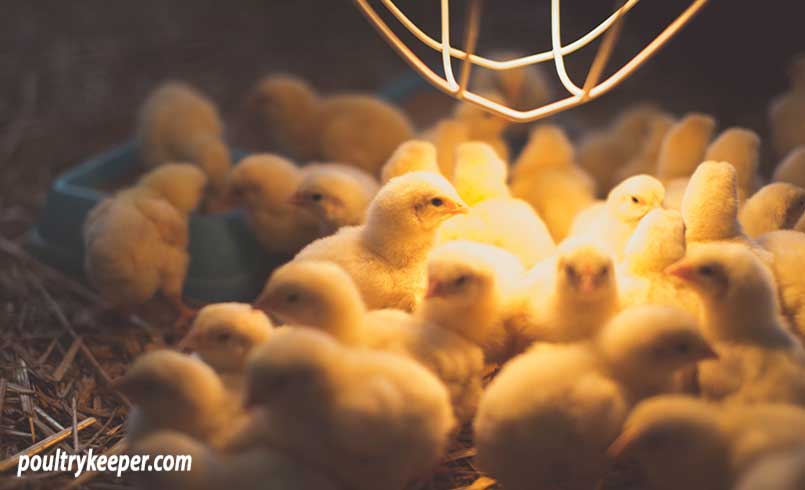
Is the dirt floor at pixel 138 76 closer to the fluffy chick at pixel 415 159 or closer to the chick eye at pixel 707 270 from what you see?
the fluffy chick at pixel 415 159

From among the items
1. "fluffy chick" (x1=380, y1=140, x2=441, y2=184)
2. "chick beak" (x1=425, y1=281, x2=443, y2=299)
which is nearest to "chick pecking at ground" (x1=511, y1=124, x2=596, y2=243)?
"fluffy chick" (x1=380, y1=140, x2=441, y2=184)

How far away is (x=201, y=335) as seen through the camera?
67.9 inches

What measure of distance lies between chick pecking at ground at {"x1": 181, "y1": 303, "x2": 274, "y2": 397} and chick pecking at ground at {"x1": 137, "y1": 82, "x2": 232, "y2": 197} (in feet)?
4.72

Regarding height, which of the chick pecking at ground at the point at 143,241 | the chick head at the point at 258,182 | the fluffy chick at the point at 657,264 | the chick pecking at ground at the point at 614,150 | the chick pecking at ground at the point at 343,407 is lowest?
the chick pecking at ground at the point at 343,407

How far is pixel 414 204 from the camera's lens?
81.3 inches

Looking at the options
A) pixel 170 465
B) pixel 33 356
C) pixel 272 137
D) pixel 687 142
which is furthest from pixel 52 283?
pixel 687 142

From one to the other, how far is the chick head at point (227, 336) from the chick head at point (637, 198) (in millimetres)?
1099

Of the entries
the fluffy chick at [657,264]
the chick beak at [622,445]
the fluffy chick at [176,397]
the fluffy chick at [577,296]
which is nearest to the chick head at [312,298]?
the fluffy chick at [176,397]

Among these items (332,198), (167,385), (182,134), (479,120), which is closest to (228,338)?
(167,385)

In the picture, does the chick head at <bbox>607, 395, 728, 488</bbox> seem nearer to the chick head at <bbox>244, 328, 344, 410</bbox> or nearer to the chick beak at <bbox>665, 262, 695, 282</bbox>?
the chick beak at <bbox>665, 262, 695, 282</bbox>

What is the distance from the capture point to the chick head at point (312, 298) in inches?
65.2

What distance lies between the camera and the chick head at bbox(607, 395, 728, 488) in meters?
1.48

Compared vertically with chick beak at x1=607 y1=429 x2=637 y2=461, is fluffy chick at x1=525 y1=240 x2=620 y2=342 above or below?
above

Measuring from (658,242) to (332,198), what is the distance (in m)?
1.12
